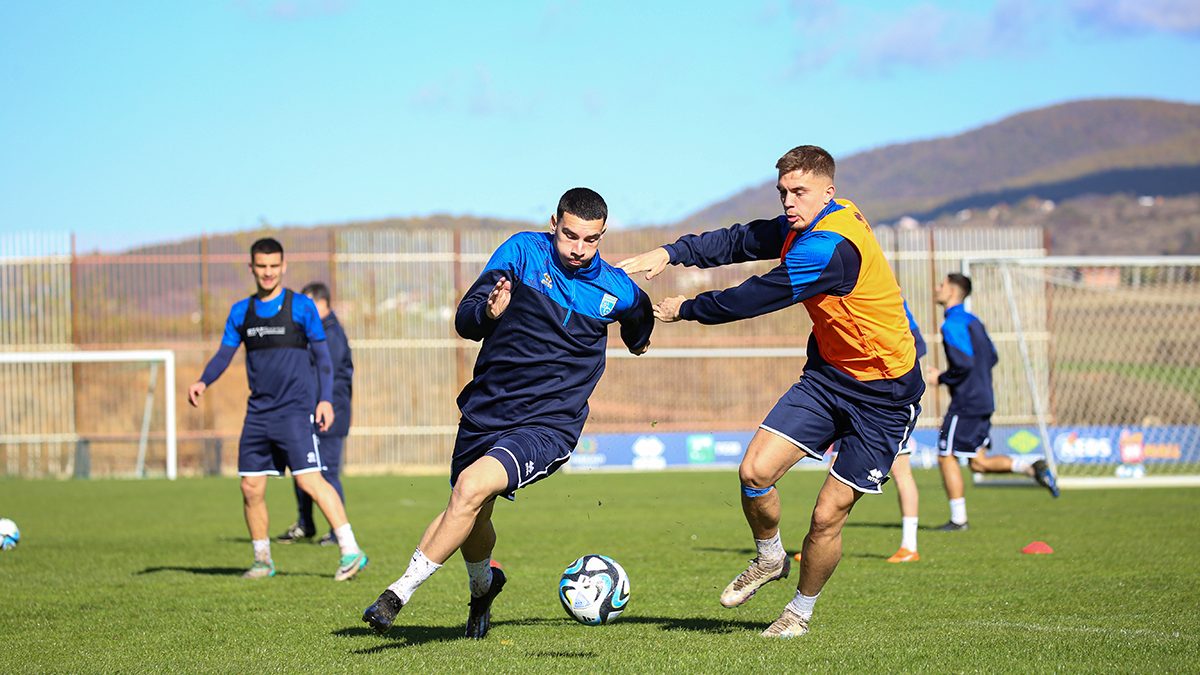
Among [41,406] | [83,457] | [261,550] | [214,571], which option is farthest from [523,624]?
[41,406]

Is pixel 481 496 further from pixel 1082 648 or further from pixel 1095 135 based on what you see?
pixel 1095 135

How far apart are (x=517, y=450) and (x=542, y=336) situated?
0.58 m

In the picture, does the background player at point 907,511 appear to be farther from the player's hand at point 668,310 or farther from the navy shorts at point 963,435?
the player's hand at point 668,310

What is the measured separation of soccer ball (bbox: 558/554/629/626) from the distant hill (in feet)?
403

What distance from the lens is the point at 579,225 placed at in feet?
20.9

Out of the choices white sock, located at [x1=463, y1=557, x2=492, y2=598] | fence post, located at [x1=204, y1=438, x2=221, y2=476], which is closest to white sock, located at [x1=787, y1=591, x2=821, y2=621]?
white sock, located at [x1=463, y1=557, x2=492, y2=598]

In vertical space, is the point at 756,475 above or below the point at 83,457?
above

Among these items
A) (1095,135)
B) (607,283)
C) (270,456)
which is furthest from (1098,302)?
(1095,135)

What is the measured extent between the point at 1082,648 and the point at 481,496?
289 centimetres

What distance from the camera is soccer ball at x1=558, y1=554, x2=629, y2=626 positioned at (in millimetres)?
6535

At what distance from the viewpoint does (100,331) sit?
2852cm

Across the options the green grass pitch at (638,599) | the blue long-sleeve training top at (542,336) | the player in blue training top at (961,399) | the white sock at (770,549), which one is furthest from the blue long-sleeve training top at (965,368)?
the blue long-sleeve training top at (542,336)

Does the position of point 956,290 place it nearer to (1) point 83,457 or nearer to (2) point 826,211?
(2) point 826,211

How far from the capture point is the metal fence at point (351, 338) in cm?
2798
